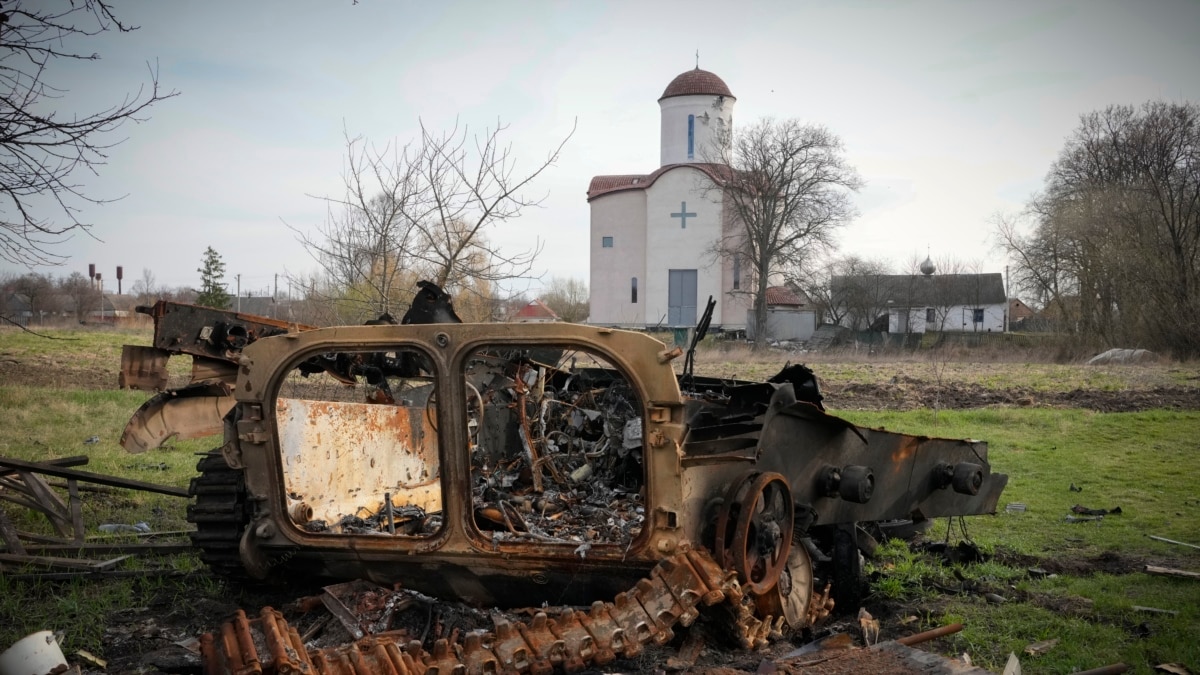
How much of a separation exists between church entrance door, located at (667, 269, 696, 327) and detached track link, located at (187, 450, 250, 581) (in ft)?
144

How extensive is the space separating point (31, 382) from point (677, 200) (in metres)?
34.1

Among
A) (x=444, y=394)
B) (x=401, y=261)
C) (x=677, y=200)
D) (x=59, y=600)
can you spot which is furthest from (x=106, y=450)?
(x=677, y=200)

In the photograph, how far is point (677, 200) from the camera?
4850cm

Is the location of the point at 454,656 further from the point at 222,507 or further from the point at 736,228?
the point at 736,228

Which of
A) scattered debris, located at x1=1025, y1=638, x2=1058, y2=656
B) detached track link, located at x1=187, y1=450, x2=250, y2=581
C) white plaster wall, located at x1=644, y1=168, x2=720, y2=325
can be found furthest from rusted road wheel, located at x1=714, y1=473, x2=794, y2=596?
white plaster wall, located at x1=644, y1=168, x2=720, y2=325

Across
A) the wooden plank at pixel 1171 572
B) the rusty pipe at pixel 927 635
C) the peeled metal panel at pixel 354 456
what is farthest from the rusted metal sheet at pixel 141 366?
the wooden plank at pixel 1171 572

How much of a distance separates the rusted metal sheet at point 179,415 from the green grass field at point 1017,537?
893mm

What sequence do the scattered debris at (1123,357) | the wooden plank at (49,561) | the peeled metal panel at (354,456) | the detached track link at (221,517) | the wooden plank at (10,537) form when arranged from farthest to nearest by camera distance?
the scattered debris at (1123,357), the wooden plank at (10,537), the wooden plank at (49,561), the detached track link at (221,517), the peeled metal panel at (354,456)

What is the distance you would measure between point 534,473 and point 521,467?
30 centimetres

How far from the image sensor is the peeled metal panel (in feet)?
18.0

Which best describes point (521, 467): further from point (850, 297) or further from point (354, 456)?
point (850, 297)

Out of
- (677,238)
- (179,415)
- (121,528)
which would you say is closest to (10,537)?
(179,415)

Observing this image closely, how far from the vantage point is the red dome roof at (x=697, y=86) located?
158 feet

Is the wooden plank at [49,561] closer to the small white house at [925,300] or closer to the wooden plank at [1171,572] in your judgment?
the wooden plank at [1171,572]
